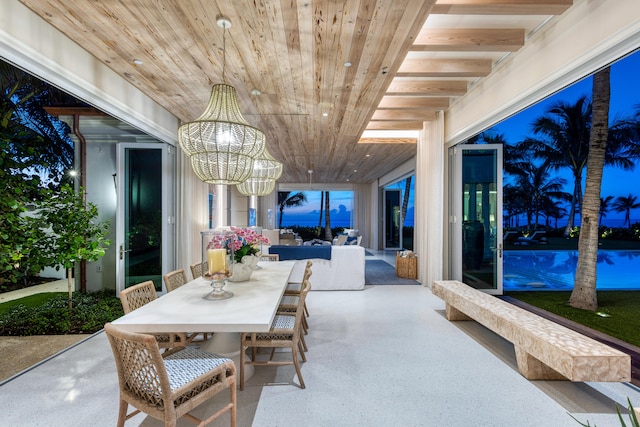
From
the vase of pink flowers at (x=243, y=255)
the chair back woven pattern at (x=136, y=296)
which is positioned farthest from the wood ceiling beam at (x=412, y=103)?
the chair back woven pattern at (x=136, y=296)

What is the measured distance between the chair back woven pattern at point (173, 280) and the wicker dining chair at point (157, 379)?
1044mm

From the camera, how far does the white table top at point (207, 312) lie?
5.36 ft

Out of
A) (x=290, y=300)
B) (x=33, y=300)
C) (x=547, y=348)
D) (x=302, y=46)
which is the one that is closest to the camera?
(x=547, y=348)

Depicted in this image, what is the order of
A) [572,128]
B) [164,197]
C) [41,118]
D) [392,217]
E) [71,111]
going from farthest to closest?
[392,217], [572,128], [41,118], [164,197], [71,111]

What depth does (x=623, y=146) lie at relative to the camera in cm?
560

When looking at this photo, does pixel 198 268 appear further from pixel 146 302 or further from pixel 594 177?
pixel 594 177

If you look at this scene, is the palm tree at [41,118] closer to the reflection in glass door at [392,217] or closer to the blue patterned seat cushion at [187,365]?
the blue patterned seat cushion at [187,365]

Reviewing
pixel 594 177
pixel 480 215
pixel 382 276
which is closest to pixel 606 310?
pixel 594 177

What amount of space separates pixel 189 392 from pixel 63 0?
2.87 metres

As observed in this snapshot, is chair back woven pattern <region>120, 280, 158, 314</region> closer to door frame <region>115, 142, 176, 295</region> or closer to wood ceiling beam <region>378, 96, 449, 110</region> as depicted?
door frame <region>115, 142, 176, 295</region>

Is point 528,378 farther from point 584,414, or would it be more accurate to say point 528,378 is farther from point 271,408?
point 271,408

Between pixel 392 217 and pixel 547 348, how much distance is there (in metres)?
10.9

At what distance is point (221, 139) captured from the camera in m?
2.50

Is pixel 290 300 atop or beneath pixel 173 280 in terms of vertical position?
beneath
